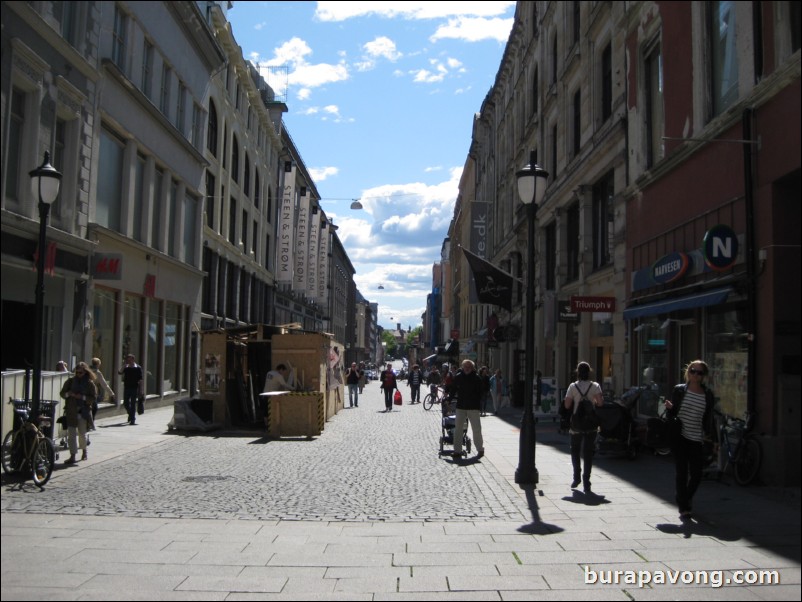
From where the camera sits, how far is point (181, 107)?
13.4ft

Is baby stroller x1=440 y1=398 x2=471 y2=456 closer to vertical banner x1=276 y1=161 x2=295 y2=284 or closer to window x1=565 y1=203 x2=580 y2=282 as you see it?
window x1=565 y1=203 x2=580 y2=282

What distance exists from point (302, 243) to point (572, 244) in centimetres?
1884

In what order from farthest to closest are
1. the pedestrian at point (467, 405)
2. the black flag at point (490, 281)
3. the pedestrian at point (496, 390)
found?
the pedestrian at point (496, 390) < the black flag at point (490, 281) < the pedestrian at point (467, 405)

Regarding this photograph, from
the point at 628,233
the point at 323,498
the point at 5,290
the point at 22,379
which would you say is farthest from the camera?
the point at 628,233

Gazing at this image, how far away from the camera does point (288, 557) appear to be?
5910 mm

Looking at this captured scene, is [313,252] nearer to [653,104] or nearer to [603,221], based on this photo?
[603,221]

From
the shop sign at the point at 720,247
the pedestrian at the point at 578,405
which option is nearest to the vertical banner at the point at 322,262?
the shop sign at the point at 720,247

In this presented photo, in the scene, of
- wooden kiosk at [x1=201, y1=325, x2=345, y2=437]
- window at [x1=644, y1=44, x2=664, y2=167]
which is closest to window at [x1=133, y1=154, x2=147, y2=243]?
wooden kiosk at [x1=201, y1=325, x2=345, y2=437]

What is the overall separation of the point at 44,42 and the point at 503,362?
37.1 m

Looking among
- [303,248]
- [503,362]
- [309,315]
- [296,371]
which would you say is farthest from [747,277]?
[309,315]

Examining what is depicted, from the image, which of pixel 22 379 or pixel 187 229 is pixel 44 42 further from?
pixel 22 379

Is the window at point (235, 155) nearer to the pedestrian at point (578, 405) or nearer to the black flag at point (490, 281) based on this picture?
the pedestrian at point (578, 405)

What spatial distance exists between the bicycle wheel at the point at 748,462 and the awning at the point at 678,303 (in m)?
2.37

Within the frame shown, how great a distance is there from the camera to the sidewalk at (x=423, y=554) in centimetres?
452
